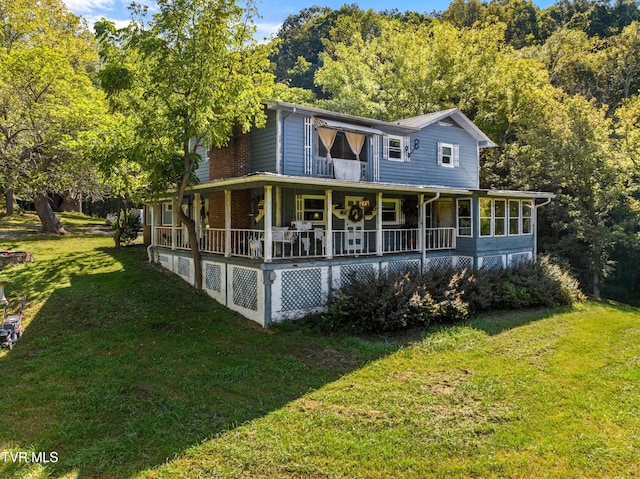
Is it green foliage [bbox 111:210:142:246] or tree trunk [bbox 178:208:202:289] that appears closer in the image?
tree trunk [bbox 178:208:202:289]

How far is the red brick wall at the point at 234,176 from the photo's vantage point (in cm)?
1423

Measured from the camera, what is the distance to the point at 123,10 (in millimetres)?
10883

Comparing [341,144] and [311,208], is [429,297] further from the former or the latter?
[341,144]

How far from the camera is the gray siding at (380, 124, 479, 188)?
53.1ft

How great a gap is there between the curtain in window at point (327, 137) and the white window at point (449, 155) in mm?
5933

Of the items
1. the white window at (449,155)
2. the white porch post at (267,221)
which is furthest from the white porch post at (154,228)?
the white window at (449,155)

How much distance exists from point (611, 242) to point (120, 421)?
22460 millimetres

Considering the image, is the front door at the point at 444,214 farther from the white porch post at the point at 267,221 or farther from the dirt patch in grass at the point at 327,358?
the dirt patch in grass at the point at 327,358

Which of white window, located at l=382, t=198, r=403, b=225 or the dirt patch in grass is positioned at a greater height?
white window, located at l=382, t=198, r=403, b=225

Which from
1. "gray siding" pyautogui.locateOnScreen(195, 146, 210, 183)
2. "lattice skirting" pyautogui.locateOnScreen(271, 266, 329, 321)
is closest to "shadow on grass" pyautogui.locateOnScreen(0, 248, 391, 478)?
"lattice skirting" pyautogui.locateOnScreen(271, 266, 329, 321)

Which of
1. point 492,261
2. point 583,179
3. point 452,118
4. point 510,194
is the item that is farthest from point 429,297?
point 583,179

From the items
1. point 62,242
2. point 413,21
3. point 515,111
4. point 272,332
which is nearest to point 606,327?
point 272,332

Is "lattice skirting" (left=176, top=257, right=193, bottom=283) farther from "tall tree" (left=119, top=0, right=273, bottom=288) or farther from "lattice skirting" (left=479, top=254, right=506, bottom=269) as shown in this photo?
"lattice skirting" (left=479, top=254, right=506, bottom=269)

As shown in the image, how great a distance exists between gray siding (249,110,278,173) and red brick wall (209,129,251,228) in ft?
0.80
